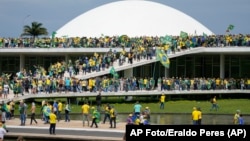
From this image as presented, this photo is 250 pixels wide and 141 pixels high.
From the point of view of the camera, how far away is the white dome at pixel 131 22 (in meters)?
62.5

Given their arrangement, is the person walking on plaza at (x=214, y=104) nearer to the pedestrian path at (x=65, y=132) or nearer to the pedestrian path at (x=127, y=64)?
the pedestrian path at (x=127, y=64)

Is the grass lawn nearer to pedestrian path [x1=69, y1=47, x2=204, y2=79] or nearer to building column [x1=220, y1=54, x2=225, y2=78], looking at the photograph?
pedestrian path [x1=69, y1=47, x2=204, y2=79]

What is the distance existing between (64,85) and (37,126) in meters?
11.2

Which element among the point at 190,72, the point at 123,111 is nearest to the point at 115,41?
the point at 190,72

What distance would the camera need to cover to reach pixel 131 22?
63906 millimetres

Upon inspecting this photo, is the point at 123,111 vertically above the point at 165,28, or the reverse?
the point at 165,28

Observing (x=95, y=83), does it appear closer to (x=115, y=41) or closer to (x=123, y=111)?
(x=123, y=111)

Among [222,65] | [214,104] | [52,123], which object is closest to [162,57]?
[214,104]

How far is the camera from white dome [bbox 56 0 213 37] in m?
62.5

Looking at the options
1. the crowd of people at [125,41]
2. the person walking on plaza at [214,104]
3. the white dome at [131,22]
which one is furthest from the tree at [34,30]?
the person walking on plaza at [214,104]

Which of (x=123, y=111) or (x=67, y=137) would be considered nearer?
(x=67, y=137)

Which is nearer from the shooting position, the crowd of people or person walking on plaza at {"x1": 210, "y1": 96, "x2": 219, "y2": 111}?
person walking on plaza at {"x1": 210, "y1": 96, "x2": 219, "y2": 111}

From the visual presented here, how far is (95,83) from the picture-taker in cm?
3934

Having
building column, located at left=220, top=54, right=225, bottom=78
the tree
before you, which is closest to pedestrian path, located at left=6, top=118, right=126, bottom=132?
building column, located at left=220, top=54, right=225, bottom=78
